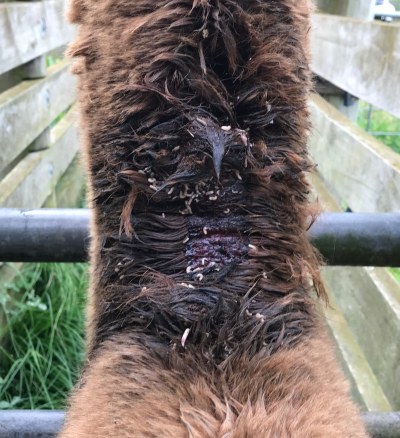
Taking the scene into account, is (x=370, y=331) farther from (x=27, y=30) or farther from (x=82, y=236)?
(x=27, y=30)

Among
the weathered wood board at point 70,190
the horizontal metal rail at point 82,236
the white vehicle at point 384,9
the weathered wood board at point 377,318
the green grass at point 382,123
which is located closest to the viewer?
the horizontal metal rail at point 82,236

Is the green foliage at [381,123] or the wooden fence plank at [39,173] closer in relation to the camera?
the wooden fence plank at [39,173]

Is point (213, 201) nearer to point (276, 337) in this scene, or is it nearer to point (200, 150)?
point (200, 150)

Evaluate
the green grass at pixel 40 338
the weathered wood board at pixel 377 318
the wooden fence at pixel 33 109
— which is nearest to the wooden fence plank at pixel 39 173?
the wooden fence at pixel 33 109

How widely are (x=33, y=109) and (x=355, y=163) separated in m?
1.71

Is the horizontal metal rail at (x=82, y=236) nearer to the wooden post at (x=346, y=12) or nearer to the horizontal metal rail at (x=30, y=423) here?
the horizontal metal rail at (x=30, y=423)

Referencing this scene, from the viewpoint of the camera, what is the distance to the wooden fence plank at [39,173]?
288 centimetres

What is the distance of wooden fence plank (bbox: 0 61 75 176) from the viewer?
111 inches

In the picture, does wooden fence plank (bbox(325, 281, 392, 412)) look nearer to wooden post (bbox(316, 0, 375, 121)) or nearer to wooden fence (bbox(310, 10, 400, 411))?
wooden fence (bbox(310, 10, 400, 411))

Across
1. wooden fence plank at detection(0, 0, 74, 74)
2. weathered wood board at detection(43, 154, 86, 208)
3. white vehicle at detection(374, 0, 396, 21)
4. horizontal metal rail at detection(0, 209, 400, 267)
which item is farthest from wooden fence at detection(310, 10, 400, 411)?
weathered wood board at detection(43, 154, 86, 208)

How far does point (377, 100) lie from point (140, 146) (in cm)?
149

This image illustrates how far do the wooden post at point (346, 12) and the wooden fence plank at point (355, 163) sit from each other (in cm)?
33

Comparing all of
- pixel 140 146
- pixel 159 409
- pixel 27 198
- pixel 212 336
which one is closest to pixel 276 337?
pixel 212 336

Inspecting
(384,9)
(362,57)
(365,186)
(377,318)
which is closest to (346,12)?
(384,9)
